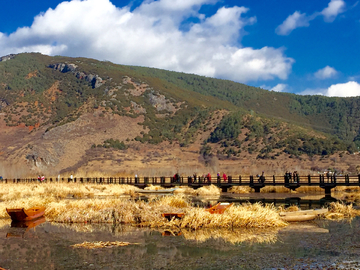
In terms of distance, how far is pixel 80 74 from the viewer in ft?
443

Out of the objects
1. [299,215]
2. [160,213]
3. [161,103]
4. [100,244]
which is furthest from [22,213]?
[161,103]

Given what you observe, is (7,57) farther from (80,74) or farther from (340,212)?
(340,212)

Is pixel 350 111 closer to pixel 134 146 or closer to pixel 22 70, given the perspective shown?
pixel 134 146

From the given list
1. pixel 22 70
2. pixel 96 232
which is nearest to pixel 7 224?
pixel 96 232

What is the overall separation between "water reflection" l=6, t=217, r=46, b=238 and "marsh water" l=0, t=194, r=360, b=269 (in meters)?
0.05

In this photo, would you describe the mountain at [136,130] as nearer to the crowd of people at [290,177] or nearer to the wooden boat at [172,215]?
the crowd of people at [290,177]

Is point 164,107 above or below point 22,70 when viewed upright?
below

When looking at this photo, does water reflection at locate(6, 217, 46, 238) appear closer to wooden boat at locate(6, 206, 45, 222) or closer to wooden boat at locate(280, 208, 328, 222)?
wooden boat at locate(6, 206, 45, 222)

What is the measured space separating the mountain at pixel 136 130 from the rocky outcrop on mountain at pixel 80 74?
431 millimetres

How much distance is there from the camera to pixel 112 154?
88.5m

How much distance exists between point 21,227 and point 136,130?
8276cm

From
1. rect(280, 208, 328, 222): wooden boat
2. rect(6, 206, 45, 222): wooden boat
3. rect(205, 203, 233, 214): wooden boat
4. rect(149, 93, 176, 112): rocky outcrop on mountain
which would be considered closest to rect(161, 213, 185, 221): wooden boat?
rect(205, 203, 233, 214): wooden boat

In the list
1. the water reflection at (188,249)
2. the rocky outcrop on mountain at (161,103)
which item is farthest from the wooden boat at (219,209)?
the rocky outcrop on mountain at (161,103)

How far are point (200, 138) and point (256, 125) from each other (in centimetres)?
1387
